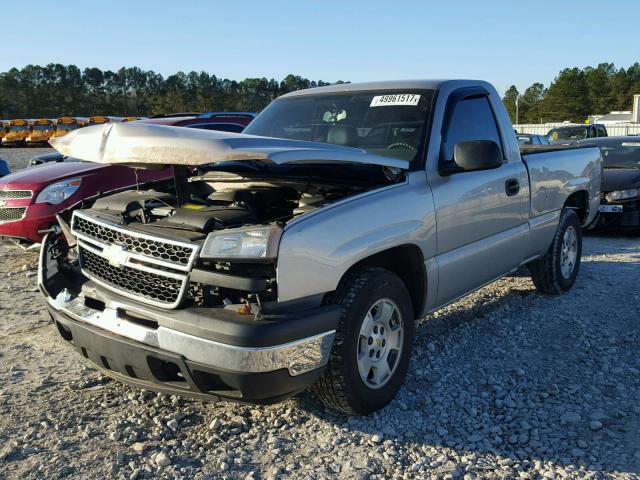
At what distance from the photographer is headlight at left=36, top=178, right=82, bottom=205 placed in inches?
261

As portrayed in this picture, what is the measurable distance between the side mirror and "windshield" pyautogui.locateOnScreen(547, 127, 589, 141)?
17.9m

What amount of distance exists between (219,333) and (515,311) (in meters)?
3.46

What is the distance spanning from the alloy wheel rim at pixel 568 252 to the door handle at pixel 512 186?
4.36 feet

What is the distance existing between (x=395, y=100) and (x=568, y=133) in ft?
59.8

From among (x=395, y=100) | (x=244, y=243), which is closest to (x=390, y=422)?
(x=244, y=243)

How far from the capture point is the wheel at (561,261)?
578 cm

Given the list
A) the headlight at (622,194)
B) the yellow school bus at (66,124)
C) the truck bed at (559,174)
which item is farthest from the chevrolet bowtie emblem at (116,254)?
the yellow school bus at (66,124)

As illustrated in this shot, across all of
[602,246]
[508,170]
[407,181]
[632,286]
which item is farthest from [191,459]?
[602,246]

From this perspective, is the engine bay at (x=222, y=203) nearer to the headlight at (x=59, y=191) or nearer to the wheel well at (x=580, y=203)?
the headlight at (x=59, y=191)

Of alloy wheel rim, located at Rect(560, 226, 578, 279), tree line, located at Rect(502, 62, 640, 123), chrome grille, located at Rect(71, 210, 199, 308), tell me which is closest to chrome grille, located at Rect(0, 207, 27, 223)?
chrome grille, located at Rect(71, 210, 199, 308)

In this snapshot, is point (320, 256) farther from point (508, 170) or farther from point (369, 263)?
point (508, 170)

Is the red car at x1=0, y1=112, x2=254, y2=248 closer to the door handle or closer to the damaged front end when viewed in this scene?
the damaged front end

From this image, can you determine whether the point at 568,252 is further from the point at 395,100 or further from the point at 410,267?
the point at 410,267

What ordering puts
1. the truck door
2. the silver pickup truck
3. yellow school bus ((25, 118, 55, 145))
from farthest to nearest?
yellow school bus ((25, 118, 55, 145)), the truck door, the silver pickup truck
